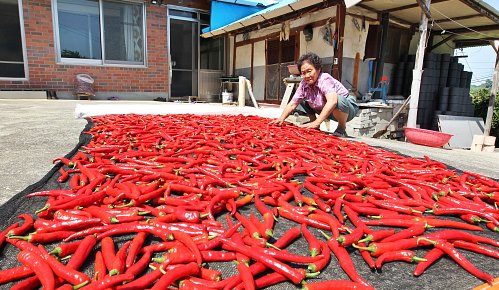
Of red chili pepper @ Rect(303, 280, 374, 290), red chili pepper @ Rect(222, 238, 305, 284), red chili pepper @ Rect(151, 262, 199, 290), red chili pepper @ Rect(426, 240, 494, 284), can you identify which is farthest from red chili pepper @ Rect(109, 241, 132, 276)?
red chili pepper @ Rect(426, 240, 494, 284)

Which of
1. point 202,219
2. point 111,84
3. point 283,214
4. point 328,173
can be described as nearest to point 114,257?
point 202,219

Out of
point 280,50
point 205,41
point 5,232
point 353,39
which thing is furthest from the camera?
point 205,41

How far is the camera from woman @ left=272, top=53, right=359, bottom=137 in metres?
4.61

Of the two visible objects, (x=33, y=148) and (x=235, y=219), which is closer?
(x=235, y=219)

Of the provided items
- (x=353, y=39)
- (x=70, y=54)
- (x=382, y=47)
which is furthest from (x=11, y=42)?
(x=382, y=47)

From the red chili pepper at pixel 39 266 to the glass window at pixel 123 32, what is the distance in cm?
1035

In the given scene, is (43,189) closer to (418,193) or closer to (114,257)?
(114,257)

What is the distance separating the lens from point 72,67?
983cm

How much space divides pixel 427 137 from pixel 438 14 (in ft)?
13.8

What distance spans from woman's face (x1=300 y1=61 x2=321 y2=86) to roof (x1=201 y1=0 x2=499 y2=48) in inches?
96.6

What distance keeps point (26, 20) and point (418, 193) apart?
36.8 ft

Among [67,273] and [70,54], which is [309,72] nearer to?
[67,273]

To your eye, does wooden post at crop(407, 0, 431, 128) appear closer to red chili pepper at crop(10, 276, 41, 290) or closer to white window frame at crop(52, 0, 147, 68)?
red chili pepper at crop(10, 276, 41, 290)

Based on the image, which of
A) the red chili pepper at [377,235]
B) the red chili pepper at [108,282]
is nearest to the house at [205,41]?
the red chili pepper at [377,235]
